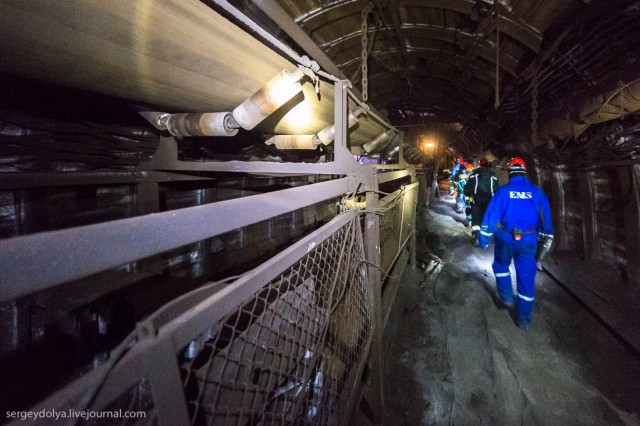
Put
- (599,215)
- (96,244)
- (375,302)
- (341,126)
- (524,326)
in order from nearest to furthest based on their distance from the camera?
1. (96,244)
2. (341,126)
3. (375,302)
4. (524,326)
5. (599,215)

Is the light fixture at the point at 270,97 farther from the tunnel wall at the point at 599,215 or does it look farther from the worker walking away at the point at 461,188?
the worker walking away at the point at 461,188

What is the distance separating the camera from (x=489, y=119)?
826 cm

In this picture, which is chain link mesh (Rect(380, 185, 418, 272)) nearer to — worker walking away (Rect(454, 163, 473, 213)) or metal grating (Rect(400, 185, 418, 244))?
metal grating (Rect(400, 185, 418, 244))

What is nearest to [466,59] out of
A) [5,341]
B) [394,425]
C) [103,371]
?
[394,425]

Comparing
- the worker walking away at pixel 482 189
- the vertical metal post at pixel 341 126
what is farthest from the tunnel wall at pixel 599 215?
the vertical metal post at pixel 341 126

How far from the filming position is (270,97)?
7.39 ft

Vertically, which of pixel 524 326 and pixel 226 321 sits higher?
pixel 226 321

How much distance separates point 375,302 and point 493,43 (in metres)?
5.73

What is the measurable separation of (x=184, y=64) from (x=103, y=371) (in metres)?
2.11

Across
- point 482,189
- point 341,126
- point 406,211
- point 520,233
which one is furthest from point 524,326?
point 341,126

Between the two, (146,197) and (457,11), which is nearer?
(146,197)

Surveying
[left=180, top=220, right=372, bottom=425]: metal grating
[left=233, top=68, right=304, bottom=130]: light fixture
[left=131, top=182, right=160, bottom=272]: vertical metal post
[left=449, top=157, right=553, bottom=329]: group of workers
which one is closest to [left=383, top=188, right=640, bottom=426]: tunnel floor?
[left=449, top=157, right=553, bottom=329]: group of workers

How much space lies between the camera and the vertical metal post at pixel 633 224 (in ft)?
16.8

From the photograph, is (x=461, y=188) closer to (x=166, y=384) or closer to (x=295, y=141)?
(x=295, y=141)
